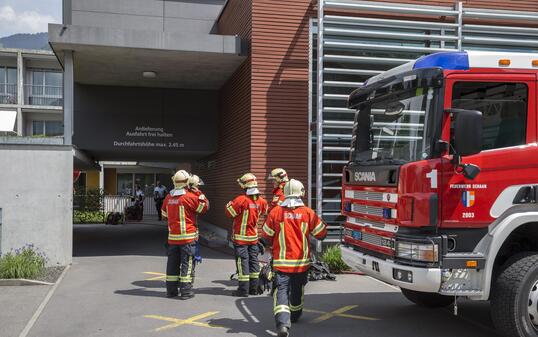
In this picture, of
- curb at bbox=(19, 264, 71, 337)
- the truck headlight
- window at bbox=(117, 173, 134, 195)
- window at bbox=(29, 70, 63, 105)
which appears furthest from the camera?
window at bbox=(29, 70, 63, 105)

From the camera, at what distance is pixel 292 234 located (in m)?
6.45

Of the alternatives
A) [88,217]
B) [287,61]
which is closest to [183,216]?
[287,61]

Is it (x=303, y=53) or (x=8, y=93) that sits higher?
(x=8, y=93)

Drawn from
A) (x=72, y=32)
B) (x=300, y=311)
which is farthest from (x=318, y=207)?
(x=72, y=32)

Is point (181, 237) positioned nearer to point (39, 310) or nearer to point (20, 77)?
point (39, 310)

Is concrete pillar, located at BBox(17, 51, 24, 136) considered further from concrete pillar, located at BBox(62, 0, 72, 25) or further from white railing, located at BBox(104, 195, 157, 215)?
concrete pillar, located at BBox(62, 0, 72, 25)

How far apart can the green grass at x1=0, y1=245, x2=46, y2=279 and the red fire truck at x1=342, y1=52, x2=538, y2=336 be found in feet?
21.2

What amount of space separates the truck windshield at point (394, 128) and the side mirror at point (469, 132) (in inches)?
15.4

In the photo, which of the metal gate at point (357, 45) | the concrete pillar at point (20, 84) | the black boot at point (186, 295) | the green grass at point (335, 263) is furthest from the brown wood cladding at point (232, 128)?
the concrete pillar at point (20, 84)

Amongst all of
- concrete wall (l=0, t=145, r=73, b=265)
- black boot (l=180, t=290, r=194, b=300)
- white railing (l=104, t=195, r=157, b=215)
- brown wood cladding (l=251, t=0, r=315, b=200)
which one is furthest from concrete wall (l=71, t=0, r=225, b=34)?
white railing (l=104, t=195, r=157, b=215)

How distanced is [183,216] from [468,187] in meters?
4.47

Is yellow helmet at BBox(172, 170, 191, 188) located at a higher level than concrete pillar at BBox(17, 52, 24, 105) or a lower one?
lower

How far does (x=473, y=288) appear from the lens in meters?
5.50

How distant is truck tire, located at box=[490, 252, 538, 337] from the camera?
538cm
